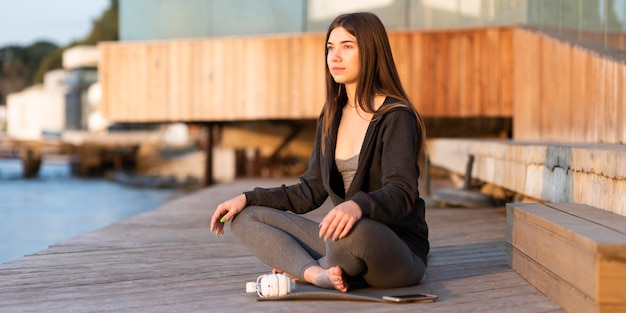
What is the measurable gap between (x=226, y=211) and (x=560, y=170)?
1895 millimetres

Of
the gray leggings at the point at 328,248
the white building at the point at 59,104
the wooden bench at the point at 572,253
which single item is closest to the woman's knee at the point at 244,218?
the gray leggings at the point at 328,248

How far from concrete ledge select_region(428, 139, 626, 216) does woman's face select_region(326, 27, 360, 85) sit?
1.00 metres

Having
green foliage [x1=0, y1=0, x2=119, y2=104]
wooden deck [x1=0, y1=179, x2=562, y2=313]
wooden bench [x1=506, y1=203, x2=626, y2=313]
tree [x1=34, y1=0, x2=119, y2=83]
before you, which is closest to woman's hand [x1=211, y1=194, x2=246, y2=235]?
wooden deck [x1=0, y1=179, x2=562, y2=313]

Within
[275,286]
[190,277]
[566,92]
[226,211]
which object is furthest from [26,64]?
[275,286]

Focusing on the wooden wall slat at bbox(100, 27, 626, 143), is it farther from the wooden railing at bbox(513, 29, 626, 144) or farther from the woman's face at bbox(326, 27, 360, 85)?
the woman's face at bbox(326, 27, 360, 85)

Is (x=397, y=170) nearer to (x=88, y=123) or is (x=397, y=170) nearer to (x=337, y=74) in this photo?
(x=337, y=74)

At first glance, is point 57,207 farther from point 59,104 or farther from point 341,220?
point 59,104

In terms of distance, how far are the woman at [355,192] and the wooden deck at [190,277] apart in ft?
0.53

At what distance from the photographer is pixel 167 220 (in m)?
6.41

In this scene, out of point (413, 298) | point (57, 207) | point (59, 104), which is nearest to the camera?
point (413, 298)

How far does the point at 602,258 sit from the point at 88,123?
49624mm

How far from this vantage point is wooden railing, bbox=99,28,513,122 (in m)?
11.1

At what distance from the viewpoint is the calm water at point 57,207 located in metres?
10.6

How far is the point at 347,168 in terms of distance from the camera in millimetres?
3010
